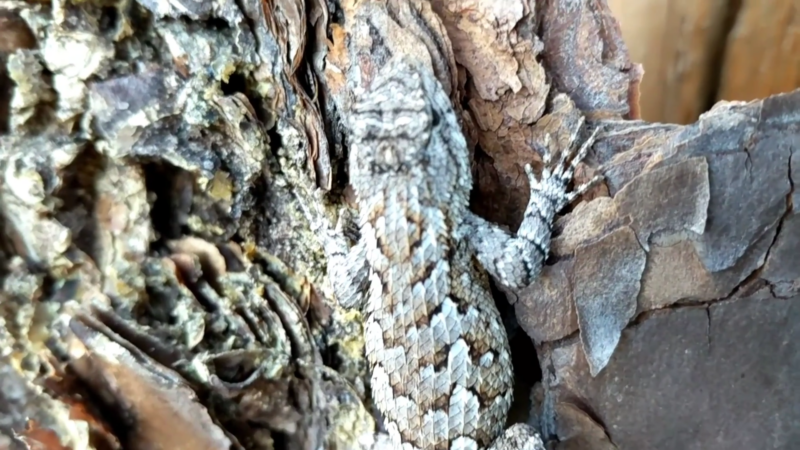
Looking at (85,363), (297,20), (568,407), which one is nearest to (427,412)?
(568,407)

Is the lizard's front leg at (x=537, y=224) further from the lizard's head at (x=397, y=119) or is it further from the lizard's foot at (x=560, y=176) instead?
the lizard's head at (x=397, y=119)

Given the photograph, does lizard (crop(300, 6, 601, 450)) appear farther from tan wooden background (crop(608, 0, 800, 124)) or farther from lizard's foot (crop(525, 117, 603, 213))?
tan wooden background (crop(608, 0, 800, 124))

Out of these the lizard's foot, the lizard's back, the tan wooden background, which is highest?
the tan wooden background

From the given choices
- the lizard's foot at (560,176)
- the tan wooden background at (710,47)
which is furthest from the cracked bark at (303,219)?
the tan wooden background at (710,47)

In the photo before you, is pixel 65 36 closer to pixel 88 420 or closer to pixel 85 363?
pixel 85 363

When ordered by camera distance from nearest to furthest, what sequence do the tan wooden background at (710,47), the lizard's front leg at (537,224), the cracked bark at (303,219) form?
the cracked bark at (303,219)
the lizard's front leg at (537,224)
the tan wooden background at (710,47)

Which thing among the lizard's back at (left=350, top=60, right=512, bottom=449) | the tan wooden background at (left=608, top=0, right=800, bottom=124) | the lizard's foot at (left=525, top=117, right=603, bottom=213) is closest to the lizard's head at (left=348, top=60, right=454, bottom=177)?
the lizard's back at (left=350, top=60, right=512, bottom=449)

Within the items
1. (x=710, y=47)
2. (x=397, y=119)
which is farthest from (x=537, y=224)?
(x=710, y=47)
